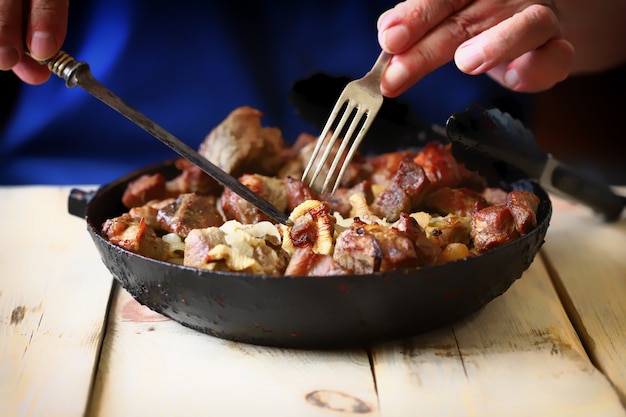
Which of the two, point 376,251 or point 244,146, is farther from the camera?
point 244,146

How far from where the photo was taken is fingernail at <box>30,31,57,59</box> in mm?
1787

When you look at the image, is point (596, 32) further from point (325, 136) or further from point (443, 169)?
point (325, 136)

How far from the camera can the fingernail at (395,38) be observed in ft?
6.11

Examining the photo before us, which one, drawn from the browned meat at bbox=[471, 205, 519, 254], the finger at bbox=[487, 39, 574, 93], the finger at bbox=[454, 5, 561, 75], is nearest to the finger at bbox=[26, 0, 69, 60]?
the finger at bbox=[454, 5, 561, 75]

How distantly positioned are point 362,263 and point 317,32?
5.51ft

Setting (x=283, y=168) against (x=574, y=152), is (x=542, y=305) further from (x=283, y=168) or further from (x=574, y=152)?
(x=574, y=152)

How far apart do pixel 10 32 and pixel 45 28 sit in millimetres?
80

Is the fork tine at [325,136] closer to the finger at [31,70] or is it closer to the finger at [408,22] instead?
the finger at [408,22]

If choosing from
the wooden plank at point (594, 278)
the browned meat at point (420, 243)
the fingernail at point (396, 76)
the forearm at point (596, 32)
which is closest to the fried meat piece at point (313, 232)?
the browned meat at point (420, 243)

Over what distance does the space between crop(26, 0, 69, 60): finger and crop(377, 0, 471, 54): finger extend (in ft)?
2.58

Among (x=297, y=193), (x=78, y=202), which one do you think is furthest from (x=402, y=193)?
(x=78, y=202)

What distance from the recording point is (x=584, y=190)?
2273 millimetres

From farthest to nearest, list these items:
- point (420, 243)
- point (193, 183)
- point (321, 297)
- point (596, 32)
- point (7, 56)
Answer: point (596, 32) → point (193, 183) → point (7, 56) → point (420, 243) → point (321, 297)

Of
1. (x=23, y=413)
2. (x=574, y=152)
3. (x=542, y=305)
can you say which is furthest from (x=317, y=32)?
(x=574, y=152)
